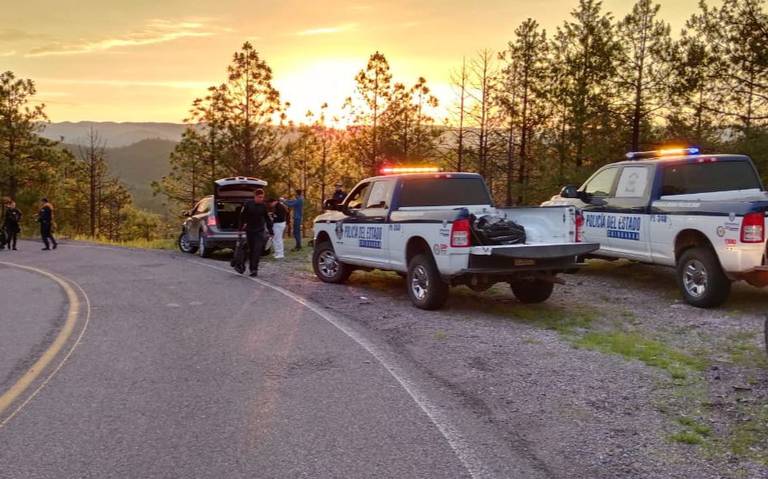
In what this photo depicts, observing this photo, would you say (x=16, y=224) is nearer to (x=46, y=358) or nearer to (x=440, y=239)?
(x=46, y=358)

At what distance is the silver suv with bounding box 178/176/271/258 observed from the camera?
1812cm

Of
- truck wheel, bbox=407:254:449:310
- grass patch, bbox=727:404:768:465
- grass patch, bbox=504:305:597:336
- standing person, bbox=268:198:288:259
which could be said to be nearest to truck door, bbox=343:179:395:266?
truck wheel, bbox=407:254:449:310

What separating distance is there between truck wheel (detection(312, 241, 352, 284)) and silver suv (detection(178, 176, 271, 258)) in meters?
5.33

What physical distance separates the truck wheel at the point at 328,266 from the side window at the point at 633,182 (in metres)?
5.29

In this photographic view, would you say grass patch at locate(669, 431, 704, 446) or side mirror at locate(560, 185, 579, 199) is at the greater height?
side mirror at locate(560, 185, 579, 199)

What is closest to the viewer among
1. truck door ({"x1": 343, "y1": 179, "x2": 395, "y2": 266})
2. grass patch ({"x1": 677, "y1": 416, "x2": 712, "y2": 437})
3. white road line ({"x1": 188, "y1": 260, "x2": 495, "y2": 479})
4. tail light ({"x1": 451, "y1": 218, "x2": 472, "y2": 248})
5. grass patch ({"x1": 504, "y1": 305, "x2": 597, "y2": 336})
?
white road line ({"x1": 188, "y1": 260, "x2": 495, "y2": 479})

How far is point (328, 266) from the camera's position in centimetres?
1305

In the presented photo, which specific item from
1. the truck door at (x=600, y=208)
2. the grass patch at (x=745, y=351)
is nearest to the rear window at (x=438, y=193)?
the truck door at (x=600, y=208)

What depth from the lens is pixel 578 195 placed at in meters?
12.4

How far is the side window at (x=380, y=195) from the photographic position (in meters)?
11.1

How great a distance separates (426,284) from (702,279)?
4106 millimetres

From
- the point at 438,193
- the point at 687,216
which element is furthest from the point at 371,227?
the point at 687,216

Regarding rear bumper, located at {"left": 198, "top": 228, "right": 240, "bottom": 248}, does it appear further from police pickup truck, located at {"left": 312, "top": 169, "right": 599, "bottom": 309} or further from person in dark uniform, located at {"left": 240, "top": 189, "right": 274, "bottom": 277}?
police pickup truck, located at {"left": 312, "top": 169, "right": 599, "bottom": 309}

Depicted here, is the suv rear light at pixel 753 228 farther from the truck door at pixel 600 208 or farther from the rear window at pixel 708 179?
the truck door at pixel 600 208
